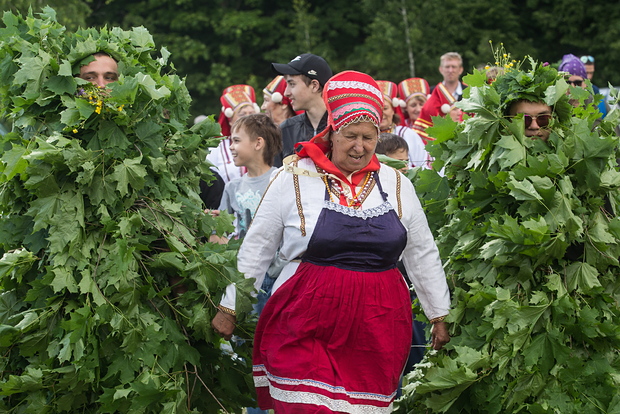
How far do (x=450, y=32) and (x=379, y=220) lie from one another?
20.4 metres

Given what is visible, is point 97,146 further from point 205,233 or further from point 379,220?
point 379,220

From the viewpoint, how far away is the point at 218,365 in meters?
5.47

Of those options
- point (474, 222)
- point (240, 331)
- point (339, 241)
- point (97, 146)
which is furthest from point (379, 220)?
point (97, 146)

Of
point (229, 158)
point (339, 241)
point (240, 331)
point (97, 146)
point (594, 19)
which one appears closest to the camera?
point (339, 241)

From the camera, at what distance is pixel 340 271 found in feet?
15.3

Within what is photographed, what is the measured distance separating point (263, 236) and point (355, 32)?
2340 cm

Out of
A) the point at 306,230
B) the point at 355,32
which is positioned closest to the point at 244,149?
the point at 306,230

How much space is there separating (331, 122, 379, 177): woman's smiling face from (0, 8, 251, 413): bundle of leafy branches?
83 centimetres

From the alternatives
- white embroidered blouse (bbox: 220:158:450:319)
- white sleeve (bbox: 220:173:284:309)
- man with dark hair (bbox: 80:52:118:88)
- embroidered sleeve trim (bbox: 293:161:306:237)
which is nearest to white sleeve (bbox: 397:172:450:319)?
white embroidered blouse (bbox: 220:158:450:319)

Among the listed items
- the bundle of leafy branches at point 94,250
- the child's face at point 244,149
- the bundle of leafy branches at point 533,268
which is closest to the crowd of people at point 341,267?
the bundle of leafy branches at point 533,268

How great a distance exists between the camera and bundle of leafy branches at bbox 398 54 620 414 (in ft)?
15.2

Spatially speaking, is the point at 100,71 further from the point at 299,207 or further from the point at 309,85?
the point at 309,85

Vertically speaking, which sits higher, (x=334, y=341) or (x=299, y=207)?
(x=299, y=207)

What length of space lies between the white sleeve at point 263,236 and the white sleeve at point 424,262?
2.21ft
